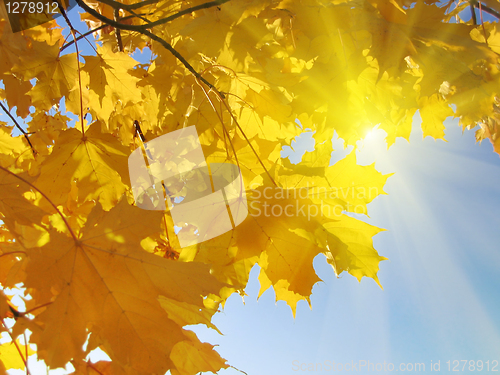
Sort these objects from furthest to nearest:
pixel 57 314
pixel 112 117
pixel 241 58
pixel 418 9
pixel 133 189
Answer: pixel 112 117
pixel 133 189
pixel 241 58
pixel 418 9
pixel 57 314

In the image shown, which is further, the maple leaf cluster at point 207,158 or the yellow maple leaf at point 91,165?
the yellow maple leaf at point 91,165

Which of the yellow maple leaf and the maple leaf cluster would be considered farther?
the yellow maple leaf

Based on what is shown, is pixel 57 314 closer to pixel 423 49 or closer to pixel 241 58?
pixel 241 58

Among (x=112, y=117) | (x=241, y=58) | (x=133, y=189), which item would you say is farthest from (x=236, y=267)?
(x=112, y=117)

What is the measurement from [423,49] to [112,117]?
1.39 meters

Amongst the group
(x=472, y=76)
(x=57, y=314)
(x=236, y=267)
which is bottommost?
(x=57, y=314)

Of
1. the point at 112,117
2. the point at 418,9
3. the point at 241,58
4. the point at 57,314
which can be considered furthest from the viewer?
the point at 112,117

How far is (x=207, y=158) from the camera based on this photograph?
3.60ft

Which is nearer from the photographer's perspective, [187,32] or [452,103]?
[187,32]

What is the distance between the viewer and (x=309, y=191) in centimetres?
93

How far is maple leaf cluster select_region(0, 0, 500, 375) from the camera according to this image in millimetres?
706

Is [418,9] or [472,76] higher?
[418,9]

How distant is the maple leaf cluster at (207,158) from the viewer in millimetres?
706

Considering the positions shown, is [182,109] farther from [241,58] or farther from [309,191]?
[309,191]
